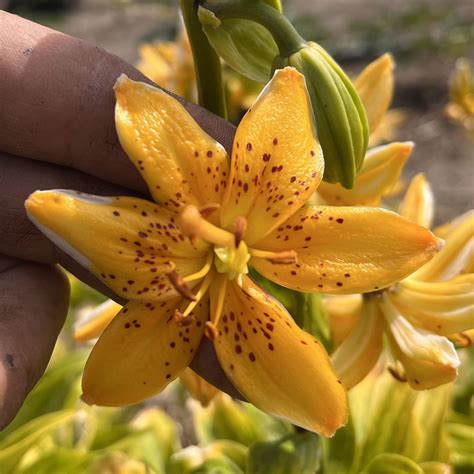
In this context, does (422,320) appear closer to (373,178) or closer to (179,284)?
(373,178)

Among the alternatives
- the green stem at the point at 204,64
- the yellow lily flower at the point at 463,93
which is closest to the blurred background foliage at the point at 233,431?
the green stem at the point at 204,64

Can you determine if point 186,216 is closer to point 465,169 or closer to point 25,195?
point 25,195

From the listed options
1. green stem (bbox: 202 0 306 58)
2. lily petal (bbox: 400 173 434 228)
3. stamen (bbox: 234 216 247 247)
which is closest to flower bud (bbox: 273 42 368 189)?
green stem (bbox: 202 0 306 58)

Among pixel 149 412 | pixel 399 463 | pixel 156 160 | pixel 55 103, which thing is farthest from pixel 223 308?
pixel 149 412

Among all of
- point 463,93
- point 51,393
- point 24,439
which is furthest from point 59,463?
point 463,93

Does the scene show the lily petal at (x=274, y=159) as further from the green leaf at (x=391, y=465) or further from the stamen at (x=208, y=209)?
the green leaf at (x=391, y=465)

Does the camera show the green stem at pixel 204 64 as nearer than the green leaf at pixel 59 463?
Yes
